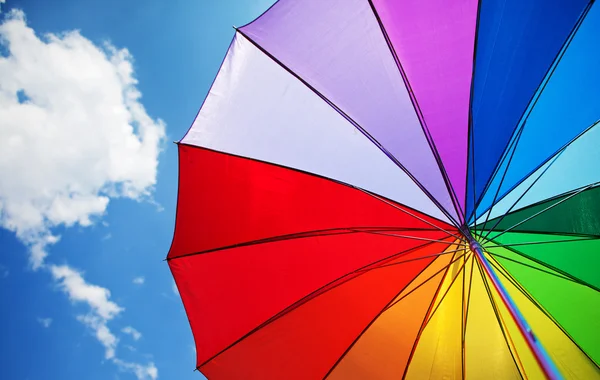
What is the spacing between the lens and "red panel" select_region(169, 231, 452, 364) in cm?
297

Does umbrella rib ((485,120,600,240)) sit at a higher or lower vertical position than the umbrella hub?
higher

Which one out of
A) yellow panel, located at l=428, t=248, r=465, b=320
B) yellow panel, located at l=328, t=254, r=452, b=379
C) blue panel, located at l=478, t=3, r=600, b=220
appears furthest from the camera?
yellow panel, located at l=428, t=248, r=465, b=320

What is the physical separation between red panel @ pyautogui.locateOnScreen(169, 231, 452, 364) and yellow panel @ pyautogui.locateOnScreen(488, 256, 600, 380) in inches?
42.5

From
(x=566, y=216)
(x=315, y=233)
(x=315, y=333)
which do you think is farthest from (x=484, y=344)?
(x=315, y=233)

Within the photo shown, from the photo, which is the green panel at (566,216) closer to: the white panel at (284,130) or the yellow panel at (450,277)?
the yellow panel at (450,277)

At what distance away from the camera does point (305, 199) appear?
294 cm

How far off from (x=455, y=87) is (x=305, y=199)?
137cm

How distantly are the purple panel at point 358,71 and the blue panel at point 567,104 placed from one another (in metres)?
0.68

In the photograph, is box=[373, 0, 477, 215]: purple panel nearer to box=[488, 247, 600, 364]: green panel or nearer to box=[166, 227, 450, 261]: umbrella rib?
box=[166, 227, 450, 261]: umbrella rib

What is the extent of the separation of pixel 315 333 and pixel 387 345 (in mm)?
580

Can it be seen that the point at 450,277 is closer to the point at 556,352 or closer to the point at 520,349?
the point at 520,349

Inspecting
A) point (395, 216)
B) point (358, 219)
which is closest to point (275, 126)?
point (358, 219)

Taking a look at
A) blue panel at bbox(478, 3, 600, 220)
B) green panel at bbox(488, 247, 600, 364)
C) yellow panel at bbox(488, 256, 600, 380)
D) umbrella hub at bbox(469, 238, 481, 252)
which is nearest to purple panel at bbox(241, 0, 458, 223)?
umbrella hub at bbox(469, 238, 481, 252)

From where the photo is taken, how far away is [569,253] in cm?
291
